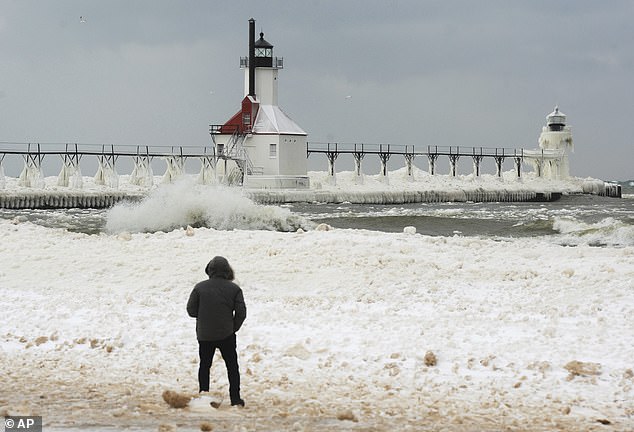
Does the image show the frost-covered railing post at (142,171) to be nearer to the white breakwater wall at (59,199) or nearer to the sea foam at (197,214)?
the white breakwater wall at (59,199)

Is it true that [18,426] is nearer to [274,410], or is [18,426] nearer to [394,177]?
[274,410]

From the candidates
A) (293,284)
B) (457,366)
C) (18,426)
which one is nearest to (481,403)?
(457,366)

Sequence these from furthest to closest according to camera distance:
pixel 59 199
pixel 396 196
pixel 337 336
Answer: pixel 396 196, pixel 59 199, pixel 337 336

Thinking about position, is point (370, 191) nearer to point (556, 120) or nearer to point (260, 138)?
point (260, 138)

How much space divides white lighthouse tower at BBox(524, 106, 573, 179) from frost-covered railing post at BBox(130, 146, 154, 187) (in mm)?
39756

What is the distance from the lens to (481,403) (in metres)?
8.15

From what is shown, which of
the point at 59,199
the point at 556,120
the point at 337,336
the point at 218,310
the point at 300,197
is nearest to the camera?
the point at 218,310

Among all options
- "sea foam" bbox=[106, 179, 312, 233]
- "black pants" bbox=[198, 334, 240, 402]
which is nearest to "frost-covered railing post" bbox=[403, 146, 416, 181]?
"sea foam" bbox=[106, 179, 312, 233]

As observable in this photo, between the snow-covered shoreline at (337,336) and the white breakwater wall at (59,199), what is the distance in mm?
40409

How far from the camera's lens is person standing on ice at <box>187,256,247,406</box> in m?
7.63

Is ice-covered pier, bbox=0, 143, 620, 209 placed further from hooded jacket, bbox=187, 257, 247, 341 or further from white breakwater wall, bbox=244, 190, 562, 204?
hooded jacket, bbox=187, 257, 247, 341

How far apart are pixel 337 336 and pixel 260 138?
178ft

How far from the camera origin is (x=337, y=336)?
34.7 feet

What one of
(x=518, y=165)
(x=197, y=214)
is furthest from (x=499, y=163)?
(x=197, y=214)
